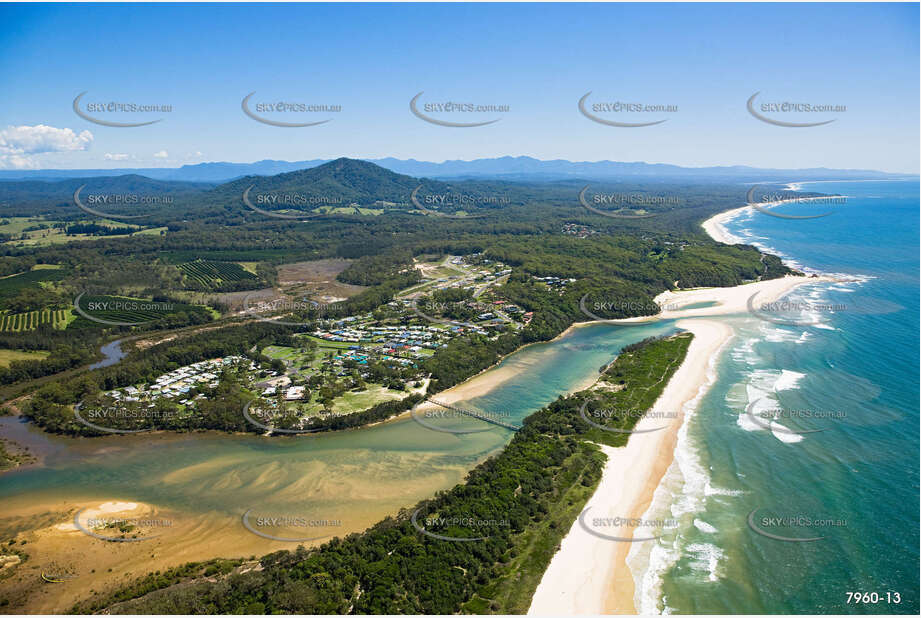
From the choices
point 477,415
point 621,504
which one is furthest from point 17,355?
point 621,504

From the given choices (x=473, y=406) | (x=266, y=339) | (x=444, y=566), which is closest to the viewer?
(x=444, y=566)

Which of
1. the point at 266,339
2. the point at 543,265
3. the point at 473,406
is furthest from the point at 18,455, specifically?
the point at 543,265

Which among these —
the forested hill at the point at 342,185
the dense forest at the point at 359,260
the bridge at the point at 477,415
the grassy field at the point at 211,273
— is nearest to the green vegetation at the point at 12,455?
the dense forest at the point at 359,260

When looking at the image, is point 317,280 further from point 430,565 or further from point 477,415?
point 430,565

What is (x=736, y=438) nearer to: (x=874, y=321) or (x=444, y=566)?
(x=444, y=566)

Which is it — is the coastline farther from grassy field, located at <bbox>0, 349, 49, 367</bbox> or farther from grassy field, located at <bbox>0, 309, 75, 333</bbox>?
grassy field, located at <bbox>0, 309, 75, 333</bbox>

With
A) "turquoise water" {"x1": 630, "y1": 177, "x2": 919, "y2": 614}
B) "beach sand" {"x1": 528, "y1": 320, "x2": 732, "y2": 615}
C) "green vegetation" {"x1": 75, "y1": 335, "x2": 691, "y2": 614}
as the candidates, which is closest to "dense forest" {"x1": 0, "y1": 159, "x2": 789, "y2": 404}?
"green vegetation" {"x1": 75, "y1": 335, "x2": 691, "y2": 614}
